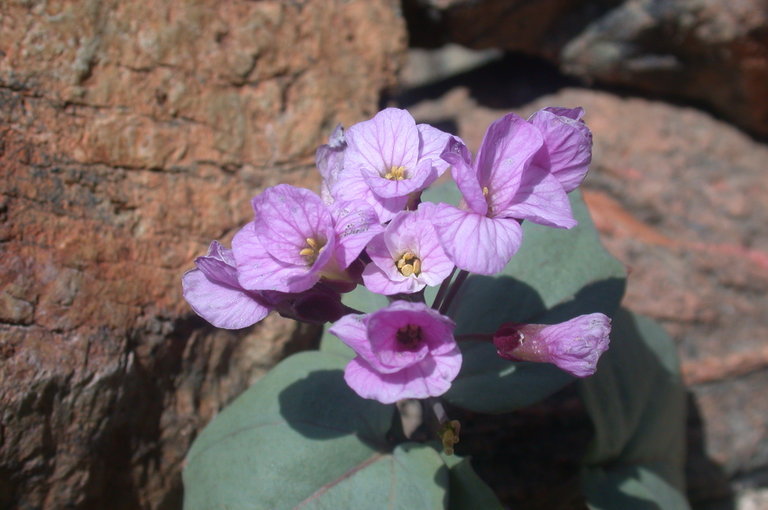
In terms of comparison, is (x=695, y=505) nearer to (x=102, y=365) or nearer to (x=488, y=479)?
(x=488, y=479)

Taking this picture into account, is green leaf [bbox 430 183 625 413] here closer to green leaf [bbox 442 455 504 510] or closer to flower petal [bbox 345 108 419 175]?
green leaf [bbox 442 455 504 510]

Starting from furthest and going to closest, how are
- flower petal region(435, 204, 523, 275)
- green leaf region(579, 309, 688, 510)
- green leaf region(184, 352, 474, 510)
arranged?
green leaf region(579, 309, 688, 510) → green leaf region(184, 352, 474, 510) → flower petal region(435, 204, 523, 275)

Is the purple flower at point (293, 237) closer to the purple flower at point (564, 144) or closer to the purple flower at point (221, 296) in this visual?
the purple flower at point (221, 296)

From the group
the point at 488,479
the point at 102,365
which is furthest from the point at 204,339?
the point at 488,479

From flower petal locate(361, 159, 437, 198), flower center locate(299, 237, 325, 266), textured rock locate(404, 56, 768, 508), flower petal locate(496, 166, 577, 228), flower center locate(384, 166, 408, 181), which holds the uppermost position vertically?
flower petal locate(361, 159, 437, 198)

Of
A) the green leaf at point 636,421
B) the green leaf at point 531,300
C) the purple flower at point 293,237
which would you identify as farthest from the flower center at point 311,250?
the green leaf at point 636,421

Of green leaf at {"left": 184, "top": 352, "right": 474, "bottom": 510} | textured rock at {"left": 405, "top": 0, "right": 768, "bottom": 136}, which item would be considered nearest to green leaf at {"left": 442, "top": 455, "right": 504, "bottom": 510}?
green leaf at {"left": 184, "top": 352, "right": 474, "bottom": 510}

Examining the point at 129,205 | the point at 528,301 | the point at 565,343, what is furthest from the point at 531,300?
the point at 129,205
